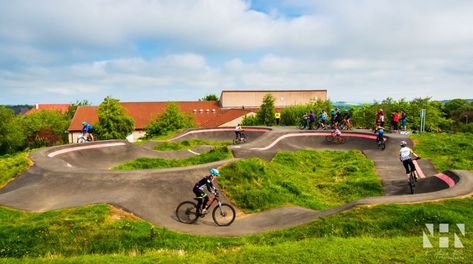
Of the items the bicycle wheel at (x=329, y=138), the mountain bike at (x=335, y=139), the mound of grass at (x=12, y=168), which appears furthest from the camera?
the bicycle wheel at (x=329, y=138)

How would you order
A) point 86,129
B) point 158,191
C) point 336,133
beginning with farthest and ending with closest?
point 336,133 < point 86,129 < point 158,191

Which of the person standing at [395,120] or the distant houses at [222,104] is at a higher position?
the distant houses at [222,104]

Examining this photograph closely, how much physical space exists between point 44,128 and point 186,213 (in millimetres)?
80044

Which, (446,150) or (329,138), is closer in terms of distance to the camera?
(446,150)

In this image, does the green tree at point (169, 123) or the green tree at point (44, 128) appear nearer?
the green tree at point (169, 123)

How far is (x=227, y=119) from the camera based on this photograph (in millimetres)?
64625

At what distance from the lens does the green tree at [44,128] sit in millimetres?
72125

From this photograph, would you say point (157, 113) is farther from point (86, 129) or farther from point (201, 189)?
point (201, 189)

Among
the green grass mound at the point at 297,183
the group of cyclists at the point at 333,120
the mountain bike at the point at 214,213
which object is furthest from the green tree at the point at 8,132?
the mountain bike at the point at 214,213

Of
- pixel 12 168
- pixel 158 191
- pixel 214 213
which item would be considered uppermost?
pixel 12 168

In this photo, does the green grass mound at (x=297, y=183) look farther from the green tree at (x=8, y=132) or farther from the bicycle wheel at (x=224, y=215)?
the green tree at (x=8, y=132)

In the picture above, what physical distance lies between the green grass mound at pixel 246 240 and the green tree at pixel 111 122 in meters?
47.8

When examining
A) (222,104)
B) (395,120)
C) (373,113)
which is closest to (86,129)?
(395,120)

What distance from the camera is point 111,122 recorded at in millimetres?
56844
